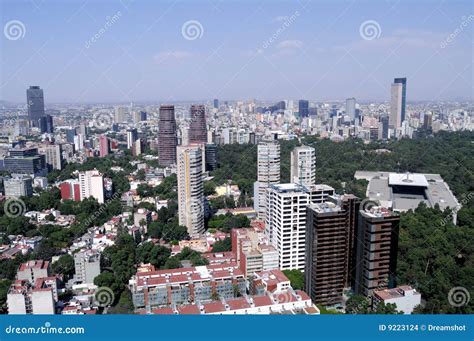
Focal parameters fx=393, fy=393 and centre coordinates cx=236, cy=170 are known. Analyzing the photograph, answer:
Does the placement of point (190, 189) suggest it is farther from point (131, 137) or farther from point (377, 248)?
point (131, 137)

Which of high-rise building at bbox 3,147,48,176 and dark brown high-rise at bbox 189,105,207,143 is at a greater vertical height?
dark brown high-rise at bbox 189,105,207,143

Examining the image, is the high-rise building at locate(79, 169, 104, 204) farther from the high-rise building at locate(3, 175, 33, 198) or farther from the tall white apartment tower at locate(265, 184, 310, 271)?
the tall white apartment tower at locate(265, 184, 310, 271)

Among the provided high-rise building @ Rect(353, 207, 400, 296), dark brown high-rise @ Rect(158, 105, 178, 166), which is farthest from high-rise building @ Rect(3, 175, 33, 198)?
high-rise building @ Rect(353, 207, 400, 296)

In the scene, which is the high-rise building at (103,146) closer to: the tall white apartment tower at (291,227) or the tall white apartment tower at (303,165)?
the tall white apartment tower at (303,165)

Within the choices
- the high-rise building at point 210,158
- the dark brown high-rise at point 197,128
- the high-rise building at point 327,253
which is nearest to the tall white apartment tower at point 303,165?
the high-rise building at point 327,253

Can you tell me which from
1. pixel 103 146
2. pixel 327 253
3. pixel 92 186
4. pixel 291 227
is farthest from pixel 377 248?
pixel 103 146
